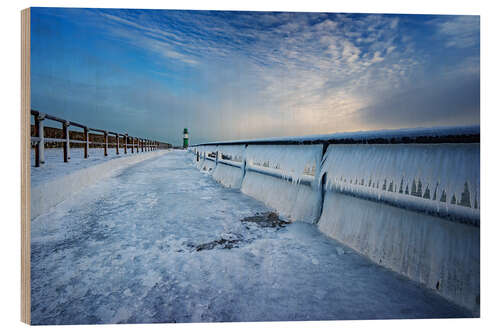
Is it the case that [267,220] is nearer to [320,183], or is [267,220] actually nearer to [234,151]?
[320,183]

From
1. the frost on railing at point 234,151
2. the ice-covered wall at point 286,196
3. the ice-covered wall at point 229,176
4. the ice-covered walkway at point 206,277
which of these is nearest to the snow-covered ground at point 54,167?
the ice-covered walkway at point 206,277

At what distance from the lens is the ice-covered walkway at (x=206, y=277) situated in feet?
2.68

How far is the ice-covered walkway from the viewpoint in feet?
2.68

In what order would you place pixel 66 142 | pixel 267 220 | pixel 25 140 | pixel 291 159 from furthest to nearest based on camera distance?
1. pixel 66 142
2. pixel 291 159
3. pixel 267 220
4. pixel 25 140

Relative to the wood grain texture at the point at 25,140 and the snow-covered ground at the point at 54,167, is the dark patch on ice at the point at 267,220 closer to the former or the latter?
the wood grain texture at the point at 25,140

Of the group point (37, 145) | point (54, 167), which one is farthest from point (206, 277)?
point (54, 167)

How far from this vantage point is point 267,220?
5.84 feet

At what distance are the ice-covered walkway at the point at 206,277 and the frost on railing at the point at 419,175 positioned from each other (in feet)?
1.17

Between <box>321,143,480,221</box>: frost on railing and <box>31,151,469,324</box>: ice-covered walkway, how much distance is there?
1.17 feet

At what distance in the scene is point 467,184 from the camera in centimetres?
88

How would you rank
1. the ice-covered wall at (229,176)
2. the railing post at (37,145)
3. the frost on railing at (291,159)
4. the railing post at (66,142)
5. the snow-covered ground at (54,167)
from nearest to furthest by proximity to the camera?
the frost on railing at (291,159) < the snow-covered ground at (54,167) < the railing post at (37,145) < the ice-covered wall at (229,176) < the railing post at (66,142)

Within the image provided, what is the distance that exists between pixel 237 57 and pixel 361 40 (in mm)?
1044

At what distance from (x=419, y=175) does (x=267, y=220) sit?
3.53ft
